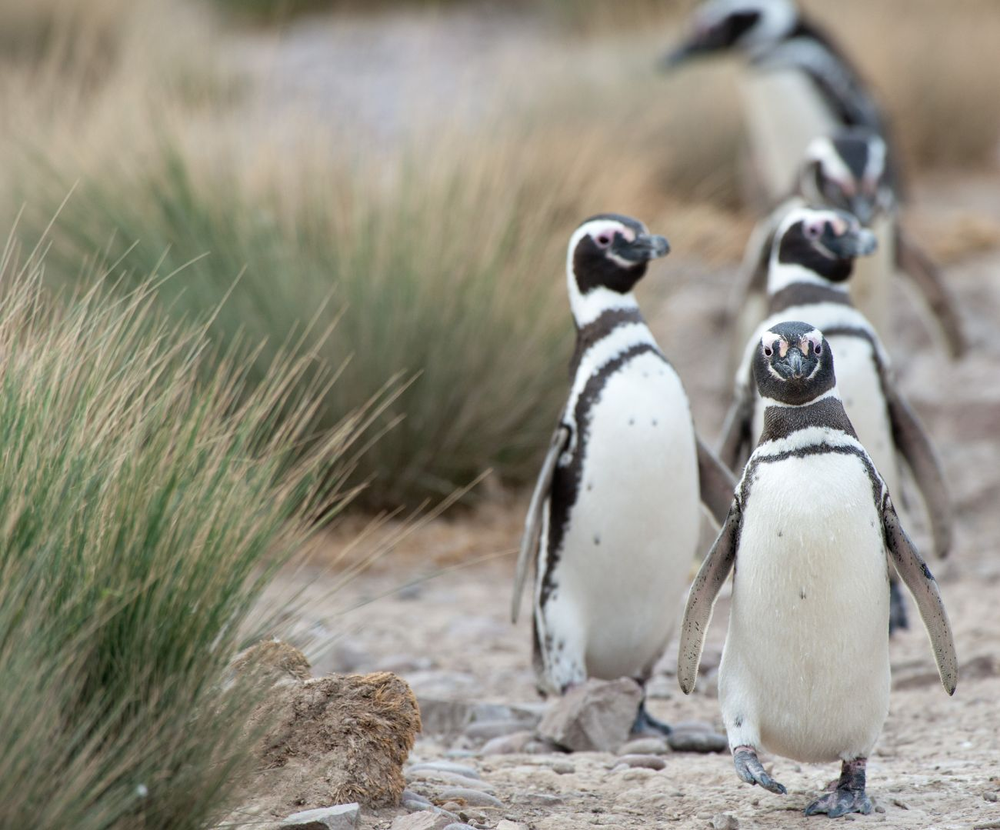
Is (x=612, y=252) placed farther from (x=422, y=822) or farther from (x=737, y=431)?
(x=422, y=822)

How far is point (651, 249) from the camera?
11.6 ft

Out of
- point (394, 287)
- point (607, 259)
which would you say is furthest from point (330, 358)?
point (607, 259)

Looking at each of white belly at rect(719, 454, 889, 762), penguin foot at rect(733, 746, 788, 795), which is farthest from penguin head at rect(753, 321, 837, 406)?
penguin foot at rect(733, 746, 788, 795)

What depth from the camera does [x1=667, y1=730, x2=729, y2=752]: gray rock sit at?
3.39 metres

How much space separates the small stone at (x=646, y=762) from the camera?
3.09 metres

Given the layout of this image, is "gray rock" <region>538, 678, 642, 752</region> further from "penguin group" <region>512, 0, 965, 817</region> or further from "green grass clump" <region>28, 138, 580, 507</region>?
"green grass clump" <region>28, 138, 580, 507</region>

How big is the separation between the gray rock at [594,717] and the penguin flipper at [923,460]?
3.92ft

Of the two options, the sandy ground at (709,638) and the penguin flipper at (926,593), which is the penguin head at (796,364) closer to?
the penguin flipper at (926,593)

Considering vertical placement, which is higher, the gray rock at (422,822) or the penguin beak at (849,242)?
the penguin beak at (849,242)

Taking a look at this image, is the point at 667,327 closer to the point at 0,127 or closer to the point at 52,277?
the point at 52,277

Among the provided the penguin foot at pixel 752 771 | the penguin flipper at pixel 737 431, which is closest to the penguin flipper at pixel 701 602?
the penguin foot at pixel 752 771

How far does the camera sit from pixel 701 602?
2807 mm

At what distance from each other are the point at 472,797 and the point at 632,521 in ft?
3.26

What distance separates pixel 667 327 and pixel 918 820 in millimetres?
3730
